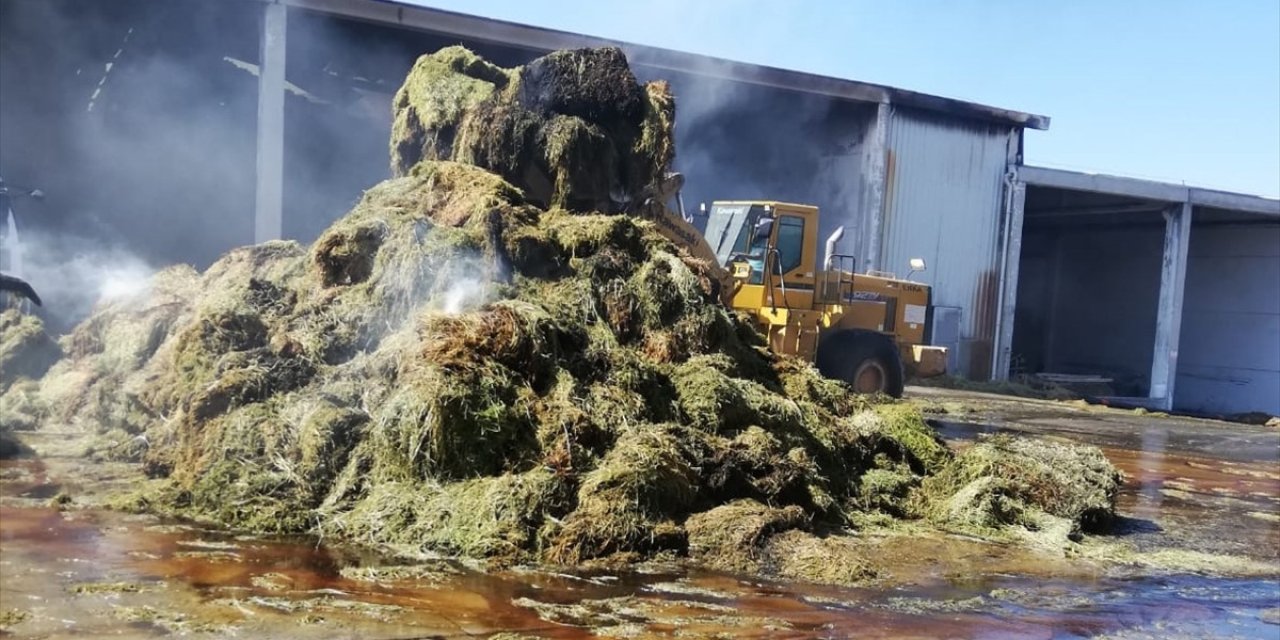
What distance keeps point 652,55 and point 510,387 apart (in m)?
14.8

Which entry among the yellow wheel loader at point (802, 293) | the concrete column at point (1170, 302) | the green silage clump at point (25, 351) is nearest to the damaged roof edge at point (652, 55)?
the concrete column at point (1170, 302)

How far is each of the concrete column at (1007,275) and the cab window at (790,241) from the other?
1310 centimetres

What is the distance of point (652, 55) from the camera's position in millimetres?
20812

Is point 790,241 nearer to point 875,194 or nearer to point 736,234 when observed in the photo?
point 736,234

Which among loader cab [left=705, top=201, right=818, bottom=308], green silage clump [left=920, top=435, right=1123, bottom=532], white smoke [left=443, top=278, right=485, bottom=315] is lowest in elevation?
green silage clump [left=920, top=435, right=1123, bottom=532]

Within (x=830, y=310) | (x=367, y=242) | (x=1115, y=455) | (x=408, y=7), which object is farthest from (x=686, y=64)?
(x=367, y=242)

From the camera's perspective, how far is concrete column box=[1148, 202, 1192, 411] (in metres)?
26.7

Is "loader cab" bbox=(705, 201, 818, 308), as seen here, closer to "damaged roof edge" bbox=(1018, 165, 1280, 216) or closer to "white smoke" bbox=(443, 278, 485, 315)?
"white smoke" bbox=(443, 278, 485, 315)

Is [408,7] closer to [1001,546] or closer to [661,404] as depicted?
[661,404]

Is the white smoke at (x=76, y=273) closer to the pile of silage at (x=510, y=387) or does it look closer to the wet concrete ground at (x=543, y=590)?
the pile of silage at (x=510, y=387)

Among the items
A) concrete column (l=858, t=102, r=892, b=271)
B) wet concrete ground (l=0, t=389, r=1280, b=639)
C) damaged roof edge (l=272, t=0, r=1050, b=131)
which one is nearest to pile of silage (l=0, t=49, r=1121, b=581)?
wet concrete ground (l=0, t=389, r=1280, b=639)

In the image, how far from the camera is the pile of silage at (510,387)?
22.0 feet

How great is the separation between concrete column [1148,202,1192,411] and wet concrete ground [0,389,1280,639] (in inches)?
788

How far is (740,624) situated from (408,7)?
50.0ft
